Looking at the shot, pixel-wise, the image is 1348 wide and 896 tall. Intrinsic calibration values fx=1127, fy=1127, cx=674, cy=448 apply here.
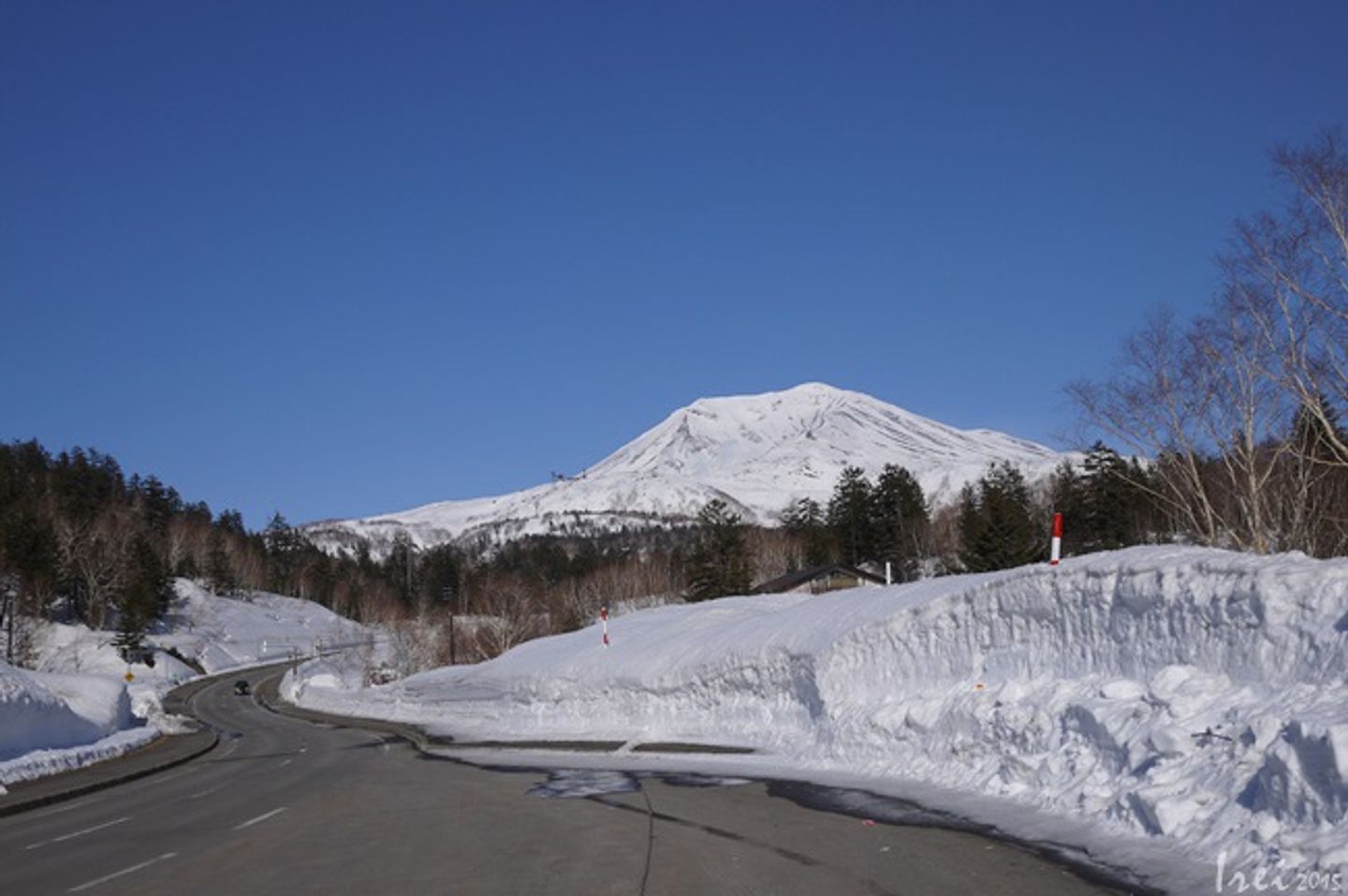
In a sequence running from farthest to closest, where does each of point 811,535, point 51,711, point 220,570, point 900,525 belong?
point 220,570
point 811,535
point 900,525
point 51,711

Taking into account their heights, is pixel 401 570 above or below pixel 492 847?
above

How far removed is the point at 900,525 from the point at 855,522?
422 centimetres

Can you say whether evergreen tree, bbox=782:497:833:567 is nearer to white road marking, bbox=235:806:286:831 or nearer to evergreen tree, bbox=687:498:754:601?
evergreen tree, bbox=687:498:754:601

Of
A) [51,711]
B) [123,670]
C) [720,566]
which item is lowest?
[123,670]

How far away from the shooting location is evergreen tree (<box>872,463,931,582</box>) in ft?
303

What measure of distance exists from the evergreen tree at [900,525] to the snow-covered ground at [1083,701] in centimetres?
6779

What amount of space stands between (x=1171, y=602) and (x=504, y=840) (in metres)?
8.08

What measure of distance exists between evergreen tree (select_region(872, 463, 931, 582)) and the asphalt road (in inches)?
3009

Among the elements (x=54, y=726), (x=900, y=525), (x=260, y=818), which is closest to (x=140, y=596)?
(x=900, y=525)

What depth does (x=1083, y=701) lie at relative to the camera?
41.9 feet

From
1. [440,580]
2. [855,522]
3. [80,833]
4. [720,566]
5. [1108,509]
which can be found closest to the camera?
[80,833]

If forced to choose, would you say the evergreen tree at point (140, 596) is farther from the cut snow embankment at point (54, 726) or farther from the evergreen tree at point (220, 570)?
the cut snow embankment at point (54, 726)

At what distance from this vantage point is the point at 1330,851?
7.57 metres

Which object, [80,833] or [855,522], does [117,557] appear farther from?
[80,833]
